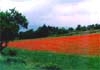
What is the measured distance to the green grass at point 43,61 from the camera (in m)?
7.70

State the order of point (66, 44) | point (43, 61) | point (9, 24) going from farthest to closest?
point (9, 24) < point (66, 44) < point (43, 61)

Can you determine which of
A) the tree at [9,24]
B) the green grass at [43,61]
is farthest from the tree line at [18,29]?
the green grass at [43,61]

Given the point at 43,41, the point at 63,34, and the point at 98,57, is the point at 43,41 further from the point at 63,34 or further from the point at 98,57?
the point at 98,57

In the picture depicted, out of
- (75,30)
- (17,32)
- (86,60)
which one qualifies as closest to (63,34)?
(75,30)

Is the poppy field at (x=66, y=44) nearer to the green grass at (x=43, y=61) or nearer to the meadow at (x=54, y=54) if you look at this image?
the meadow at (x=54, y=54)

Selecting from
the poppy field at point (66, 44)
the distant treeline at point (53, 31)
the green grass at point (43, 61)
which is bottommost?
the green grass at point (43, 61)

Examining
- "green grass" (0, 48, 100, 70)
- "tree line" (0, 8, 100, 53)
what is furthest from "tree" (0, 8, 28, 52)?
"green grass" (0, 48, 100, 70)

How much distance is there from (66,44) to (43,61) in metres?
0.80

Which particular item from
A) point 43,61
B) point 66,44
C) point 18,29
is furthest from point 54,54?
point 18,29

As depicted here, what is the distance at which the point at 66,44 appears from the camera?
858 centimetres

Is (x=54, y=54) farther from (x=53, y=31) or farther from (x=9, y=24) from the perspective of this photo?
(x=9, y=24)

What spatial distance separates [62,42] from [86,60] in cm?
111

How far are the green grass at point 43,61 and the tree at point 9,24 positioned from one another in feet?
A: 1.30

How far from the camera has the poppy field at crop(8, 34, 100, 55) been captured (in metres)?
8.21
